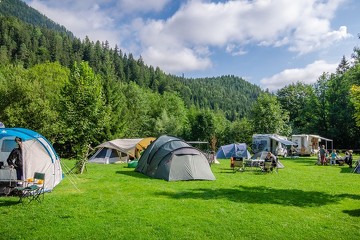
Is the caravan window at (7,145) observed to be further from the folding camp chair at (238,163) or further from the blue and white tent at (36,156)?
the folding camp chair at (238,163)

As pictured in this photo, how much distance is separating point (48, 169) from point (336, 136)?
141 feet

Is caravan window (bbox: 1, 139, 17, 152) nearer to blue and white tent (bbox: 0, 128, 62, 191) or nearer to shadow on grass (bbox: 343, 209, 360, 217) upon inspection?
blue and white tent (bbox: 0, 128, 62, 191)

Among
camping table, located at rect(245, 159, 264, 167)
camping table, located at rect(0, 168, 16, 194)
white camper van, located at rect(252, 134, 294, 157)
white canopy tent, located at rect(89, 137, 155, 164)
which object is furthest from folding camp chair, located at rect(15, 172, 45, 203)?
white camper van, located at rect(252, 134, 294, 157)

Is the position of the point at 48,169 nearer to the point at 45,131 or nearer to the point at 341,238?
the point at 341,238

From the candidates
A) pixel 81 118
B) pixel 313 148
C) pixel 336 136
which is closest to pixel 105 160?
pixel 81 118

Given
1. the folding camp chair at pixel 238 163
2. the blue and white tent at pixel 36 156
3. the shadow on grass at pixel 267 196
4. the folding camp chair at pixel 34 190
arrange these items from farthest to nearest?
the folding camp chair at pixel 238 163 < the blue and white tent at pixel 36 156 < the shadow on grass at pixel 267 196 < the folding camp chair at pixel 34 190

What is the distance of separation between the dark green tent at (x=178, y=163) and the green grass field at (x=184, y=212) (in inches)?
38.6

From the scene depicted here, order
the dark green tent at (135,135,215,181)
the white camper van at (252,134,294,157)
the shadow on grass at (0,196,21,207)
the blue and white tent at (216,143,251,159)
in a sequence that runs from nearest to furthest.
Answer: the shadow on grass at (0,196,21,207) < the dark green tent at (135,135,215,181) < the blue and white tent at (216,143,251,159) < the white camper van at (252,134,294,157)

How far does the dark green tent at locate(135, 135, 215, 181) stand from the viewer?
15.1m

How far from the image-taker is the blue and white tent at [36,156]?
1150 centimetres

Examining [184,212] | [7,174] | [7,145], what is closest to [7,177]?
[7,174]

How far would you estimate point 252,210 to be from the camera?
955cm

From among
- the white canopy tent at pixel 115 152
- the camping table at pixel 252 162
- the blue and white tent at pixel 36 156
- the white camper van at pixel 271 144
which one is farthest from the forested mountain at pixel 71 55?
the blue and white tent at pixel 36 156

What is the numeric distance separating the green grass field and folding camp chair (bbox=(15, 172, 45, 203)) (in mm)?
276
